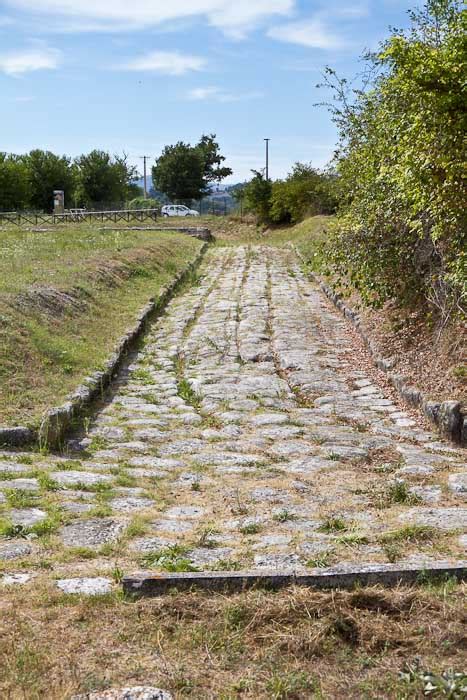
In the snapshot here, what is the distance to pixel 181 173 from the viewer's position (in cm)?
6272

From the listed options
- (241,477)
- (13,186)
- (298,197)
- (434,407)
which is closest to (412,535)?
(241,477)

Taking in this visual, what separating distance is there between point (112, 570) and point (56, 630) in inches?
25.2

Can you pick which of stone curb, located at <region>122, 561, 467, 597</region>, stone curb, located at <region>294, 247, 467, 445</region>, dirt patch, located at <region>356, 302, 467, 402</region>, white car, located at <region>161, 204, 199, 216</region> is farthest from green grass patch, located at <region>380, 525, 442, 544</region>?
white car, located at <region>161, 204, 199, 216</region>

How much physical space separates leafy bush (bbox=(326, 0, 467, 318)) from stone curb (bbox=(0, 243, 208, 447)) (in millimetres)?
3379

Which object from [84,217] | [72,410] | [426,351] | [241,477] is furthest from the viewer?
[84,217]

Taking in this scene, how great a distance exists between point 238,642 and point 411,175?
4.99 meters

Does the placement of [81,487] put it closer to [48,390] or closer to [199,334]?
[48,390]

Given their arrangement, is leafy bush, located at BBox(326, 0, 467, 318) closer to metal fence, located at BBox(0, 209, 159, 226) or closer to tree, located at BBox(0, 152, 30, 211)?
metal fence, located at BBox(0, 209, 159, 226)

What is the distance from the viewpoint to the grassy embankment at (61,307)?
755 cm

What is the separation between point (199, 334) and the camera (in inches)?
481

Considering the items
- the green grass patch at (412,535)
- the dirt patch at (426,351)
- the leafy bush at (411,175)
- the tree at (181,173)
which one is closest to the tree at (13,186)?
the tree at (181,173)

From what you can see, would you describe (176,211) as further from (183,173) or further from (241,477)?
(241,477)

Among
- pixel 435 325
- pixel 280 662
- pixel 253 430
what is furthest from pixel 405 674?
pixel 435 325

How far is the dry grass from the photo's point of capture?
274 centimetres
